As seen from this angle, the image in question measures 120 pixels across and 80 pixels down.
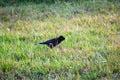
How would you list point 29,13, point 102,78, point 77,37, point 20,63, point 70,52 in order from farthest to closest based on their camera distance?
point 29,13, point 77,37, point 70,52, point 20,63, point 102,78

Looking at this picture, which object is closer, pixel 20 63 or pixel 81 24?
pixel 20 63

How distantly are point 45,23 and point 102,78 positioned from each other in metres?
4.17

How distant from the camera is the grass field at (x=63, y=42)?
6020 mm

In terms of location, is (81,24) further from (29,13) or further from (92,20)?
(29,13)

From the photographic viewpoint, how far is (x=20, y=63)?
639 centimetres

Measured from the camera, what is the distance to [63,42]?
7727mm

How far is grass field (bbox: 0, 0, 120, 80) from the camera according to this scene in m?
6.02

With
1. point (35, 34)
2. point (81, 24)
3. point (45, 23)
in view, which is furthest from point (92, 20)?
point (35, 34)

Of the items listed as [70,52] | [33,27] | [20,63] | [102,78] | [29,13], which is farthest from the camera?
[29,13]

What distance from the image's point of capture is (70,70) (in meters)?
6.03

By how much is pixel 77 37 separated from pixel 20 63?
219 centimetres

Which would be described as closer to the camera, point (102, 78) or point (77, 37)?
point (102, 78)

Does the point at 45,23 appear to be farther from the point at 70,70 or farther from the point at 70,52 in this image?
the point at 70,70

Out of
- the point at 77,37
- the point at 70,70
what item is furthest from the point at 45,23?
the point at 70,70
